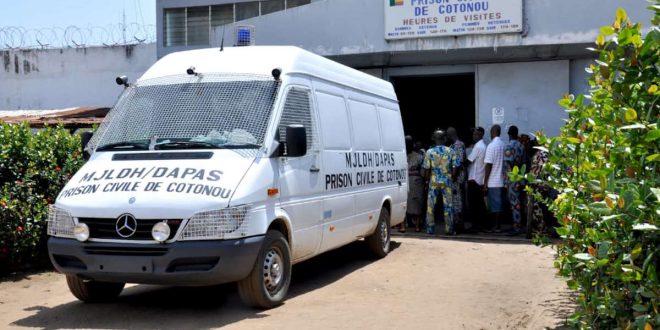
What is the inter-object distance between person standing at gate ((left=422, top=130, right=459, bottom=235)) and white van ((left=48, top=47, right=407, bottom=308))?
3.40 meters

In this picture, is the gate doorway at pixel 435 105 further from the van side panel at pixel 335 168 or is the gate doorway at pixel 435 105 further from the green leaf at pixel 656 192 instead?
the green leaf at pixel 656 192

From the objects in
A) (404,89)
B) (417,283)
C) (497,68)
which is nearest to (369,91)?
(417,283)

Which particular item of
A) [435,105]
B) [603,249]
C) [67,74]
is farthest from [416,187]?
[67,74]

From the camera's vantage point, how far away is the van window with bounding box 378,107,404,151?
31.1 ft

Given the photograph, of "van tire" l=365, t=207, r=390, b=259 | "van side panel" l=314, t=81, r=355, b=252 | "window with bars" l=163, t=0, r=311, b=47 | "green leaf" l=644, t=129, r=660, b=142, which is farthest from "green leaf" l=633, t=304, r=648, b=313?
"window with bars" l=163, t=0, r=311, b=47

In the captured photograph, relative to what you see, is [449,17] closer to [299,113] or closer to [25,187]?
[299,113]

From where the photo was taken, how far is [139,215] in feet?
18.6

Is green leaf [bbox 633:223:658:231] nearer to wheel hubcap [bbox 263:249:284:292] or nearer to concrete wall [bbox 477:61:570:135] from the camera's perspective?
wheel hubcap [bbox 263:249:284:292]

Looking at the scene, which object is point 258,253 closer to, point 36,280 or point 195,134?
point 195,134

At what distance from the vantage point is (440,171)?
11344 millimetres

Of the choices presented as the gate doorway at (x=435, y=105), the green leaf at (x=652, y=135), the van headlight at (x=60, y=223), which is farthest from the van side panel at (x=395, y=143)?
the gate doorway at (x=435, y=105)

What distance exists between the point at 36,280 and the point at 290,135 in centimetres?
376

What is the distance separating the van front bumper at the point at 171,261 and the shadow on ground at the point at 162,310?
390 mm

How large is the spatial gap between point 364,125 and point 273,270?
2.94 metres
